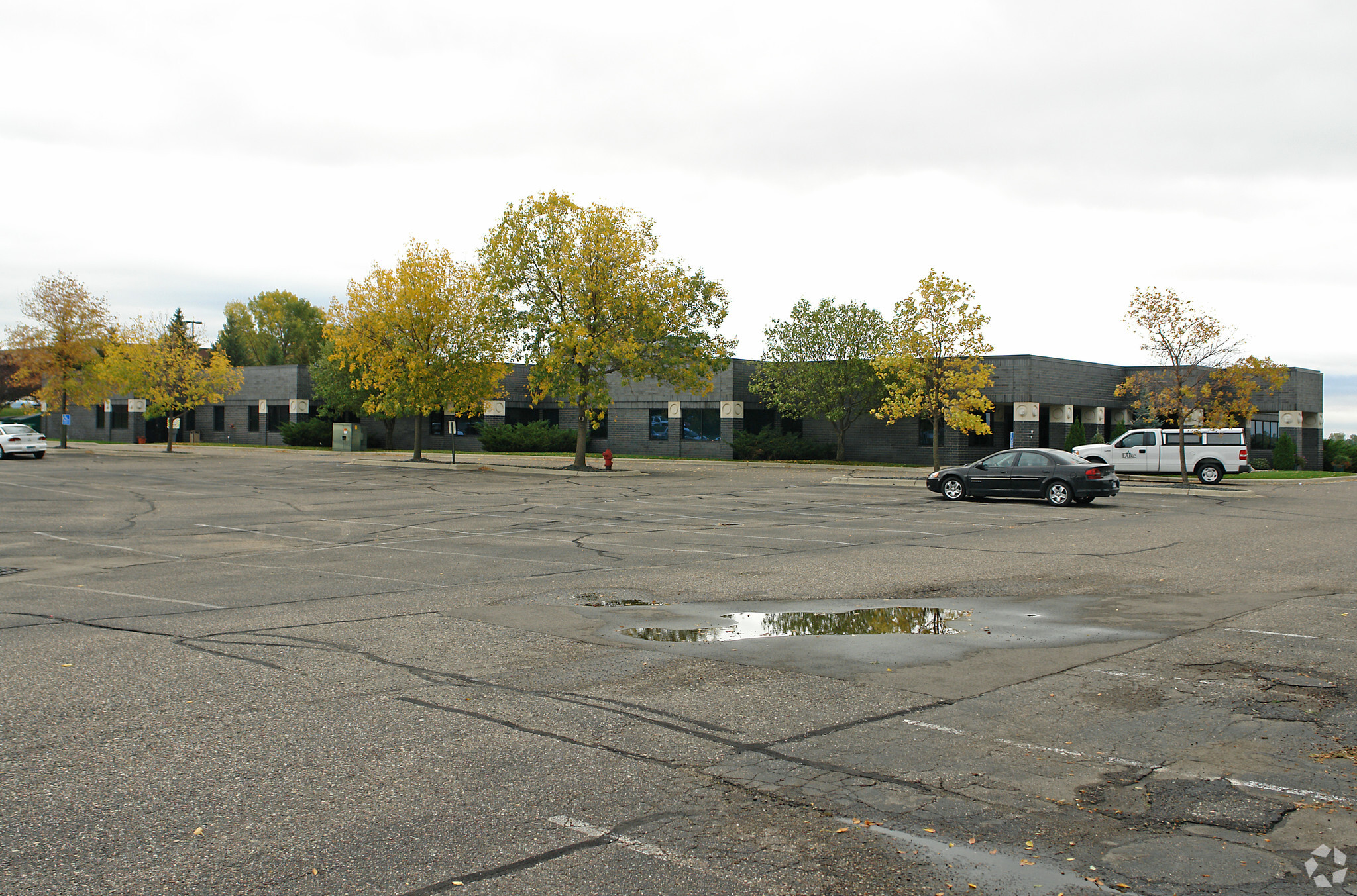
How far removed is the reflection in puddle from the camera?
8961 mm

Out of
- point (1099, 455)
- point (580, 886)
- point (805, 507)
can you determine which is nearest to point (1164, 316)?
point (1099, 455)

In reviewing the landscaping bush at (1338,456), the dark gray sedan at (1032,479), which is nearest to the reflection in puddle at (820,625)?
the dark gray sedan at (1032,479)

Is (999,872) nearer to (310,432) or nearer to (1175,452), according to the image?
(1175,452)

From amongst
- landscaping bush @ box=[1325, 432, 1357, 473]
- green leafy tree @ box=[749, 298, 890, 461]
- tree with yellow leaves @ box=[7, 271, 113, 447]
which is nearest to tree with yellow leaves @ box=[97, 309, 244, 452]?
tree with yellow leaves @ box=[7, 271, 113, 447]

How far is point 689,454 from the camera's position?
51625 mm

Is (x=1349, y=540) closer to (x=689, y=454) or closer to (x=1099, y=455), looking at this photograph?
(x=1099, y=455)

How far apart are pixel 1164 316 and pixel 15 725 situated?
Result: 34.9 metres

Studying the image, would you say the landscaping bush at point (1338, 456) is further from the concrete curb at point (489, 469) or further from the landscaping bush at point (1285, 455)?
A: the concrete curb at point (489, 469)

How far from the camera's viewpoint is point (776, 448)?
48.2 metres

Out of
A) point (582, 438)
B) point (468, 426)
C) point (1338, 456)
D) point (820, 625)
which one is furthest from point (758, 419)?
point (820, 625)

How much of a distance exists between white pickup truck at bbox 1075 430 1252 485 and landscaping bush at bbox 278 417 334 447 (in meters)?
42.4

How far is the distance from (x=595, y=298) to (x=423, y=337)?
9.65 meters

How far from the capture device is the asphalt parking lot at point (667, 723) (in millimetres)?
4246

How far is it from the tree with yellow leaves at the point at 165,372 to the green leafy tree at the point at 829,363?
3311 centimetres
